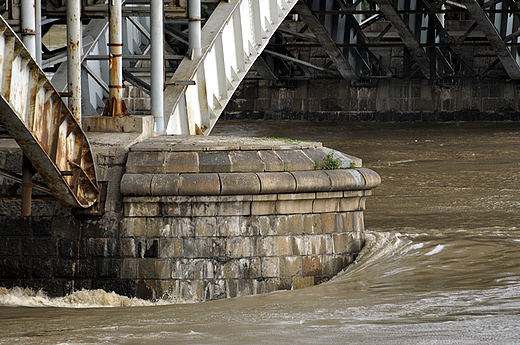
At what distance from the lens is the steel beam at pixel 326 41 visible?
20.9m

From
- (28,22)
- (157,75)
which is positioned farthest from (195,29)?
(28,22)

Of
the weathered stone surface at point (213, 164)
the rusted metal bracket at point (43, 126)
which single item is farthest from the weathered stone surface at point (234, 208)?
the rusted metal bracket at point (43, 126)

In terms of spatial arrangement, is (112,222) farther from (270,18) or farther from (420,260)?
(270,18)

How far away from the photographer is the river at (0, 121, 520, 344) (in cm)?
562

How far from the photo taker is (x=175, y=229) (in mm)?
7516

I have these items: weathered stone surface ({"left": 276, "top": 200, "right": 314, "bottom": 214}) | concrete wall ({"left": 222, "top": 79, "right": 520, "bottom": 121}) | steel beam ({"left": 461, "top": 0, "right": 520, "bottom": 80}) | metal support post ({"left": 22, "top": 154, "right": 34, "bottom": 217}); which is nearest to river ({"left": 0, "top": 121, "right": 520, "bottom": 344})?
weathered stone surface ({"left": 276, "top": 200, "right": 314, "bottom": 214})

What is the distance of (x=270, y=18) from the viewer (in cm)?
1494

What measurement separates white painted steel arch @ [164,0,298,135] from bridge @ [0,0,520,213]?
2cm

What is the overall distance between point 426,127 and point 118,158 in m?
17.2

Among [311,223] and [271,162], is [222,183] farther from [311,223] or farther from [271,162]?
[311,223]

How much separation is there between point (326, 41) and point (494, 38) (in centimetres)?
501

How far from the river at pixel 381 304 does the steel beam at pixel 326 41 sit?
9.67 metres

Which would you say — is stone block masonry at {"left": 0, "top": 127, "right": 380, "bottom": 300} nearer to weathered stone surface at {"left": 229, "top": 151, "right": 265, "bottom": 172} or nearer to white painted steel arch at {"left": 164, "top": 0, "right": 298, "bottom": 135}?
weathered stone surface at {"left": 229, "top": 151, "right": 265, "bottom": 172}

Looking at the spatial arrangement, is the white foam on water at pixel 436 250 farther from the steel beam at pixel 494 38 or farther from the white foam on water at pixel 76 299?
the steel beam at pixel 494 38
